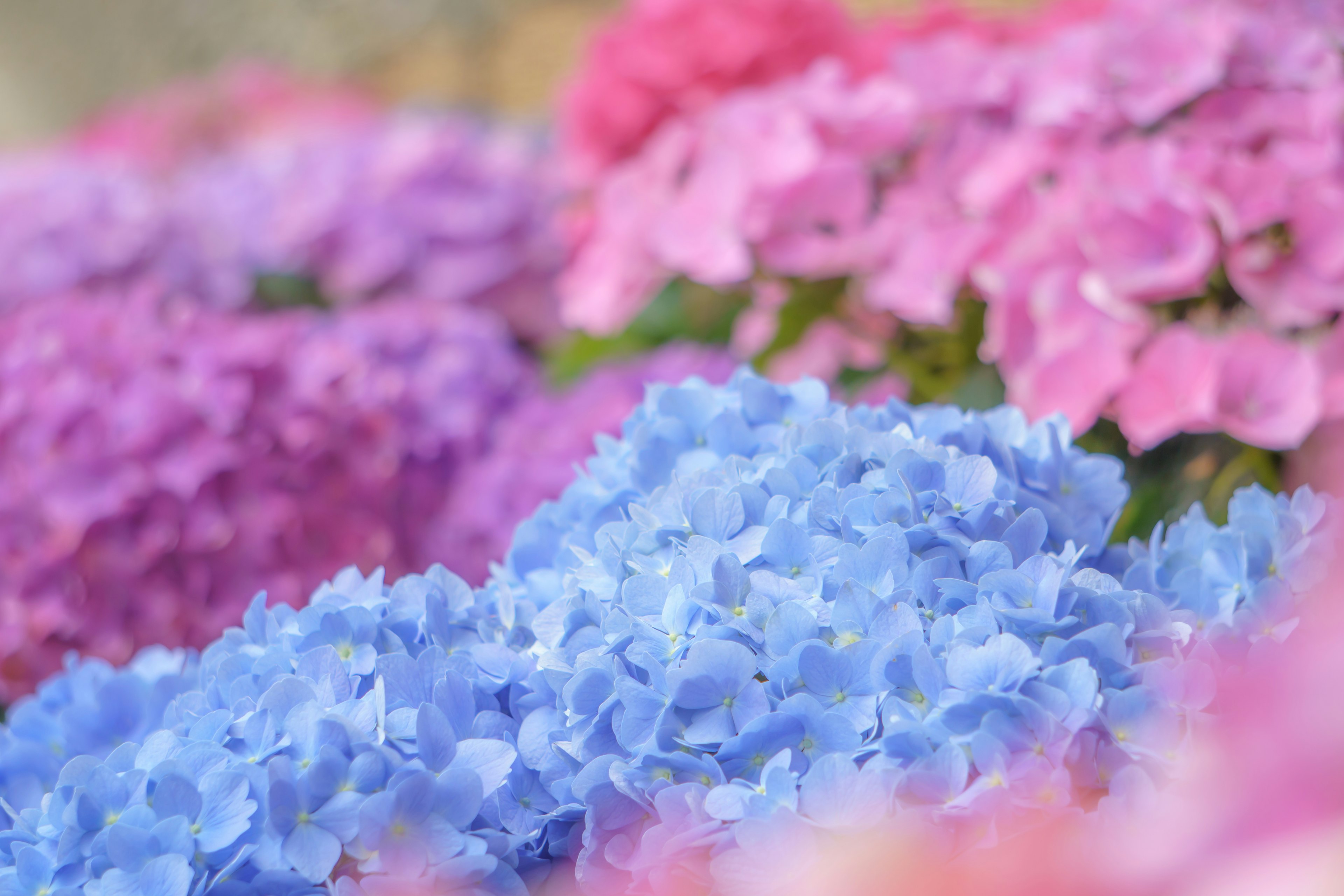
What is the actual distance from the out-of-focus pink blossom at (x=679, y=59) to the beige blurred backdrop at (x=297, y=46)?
52 cm

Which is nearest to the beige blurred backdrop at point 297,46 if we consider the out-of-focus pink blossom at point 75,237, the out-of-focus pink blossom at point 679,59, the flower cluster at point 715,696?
the out-of-focus pink blossom at point 679,59

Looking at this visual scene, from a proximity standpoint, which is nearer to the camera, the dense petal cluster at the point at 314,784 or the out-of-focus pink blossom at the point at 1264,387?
the dense petal cluster at the point at 314,784

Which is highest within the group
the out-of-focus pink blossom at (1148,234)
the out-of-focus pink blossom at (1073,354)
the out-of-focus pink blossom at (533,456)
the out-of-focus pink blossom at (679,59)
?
the out-of-focus pink blossom at (679,59)

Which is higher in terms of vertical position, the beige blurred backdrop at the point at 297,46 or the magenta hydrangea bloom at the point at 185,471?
the beige blurred backdrop at the point at 297,46

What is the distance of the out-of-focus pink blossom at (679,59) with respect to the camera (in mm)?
904

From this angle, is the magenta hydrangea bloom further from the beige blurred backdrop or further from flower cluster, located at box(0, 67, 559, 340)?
the beige blurred backdrop

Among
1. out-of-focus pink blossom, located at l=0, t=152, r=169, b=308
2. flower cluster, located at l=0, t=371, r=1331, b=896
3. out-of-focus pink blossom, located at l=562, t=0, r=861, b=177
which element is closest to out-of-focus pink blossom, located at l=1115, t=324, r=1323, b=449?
flower cluster, located at l=0, t=371, r=1331, b=896

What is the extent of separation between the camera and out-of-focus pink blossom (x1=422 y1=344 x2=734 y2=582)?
75 centimetres

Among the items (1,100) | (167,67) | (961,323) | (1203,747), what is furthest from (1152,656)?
(1,100)

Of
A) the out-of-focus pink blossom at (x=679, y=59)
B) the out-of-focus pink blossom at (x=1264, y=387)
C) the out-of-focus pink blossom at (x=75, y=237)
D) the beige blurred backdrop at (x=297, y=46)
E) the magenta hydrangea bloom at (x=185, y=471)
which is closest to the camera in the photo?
the out-of-focus pink blossom at (x=1264, y=387)

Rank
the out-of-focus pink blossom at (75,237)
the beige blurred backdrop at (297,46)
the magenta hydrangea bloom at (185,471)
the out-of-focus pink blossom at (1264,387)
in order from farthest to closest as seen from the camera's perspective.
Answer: the beige blurred backdrop at (297,46) < the out-of-focus pink blossom at (75,237) < the magenta hydrangea bloom at (185,471) < the out-of-focus pink blossom at (1264,387)

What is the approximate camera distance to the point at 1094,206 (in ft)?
1.86

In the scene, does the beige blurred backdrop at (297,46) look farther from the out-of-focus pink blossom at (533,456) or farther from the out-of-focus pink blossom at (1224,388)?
the out-of-focus pink blossom at (1224,388)

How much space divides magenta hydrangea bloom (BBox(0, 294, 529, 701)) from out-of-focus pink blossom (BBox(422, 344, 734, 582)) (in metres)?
0.04
